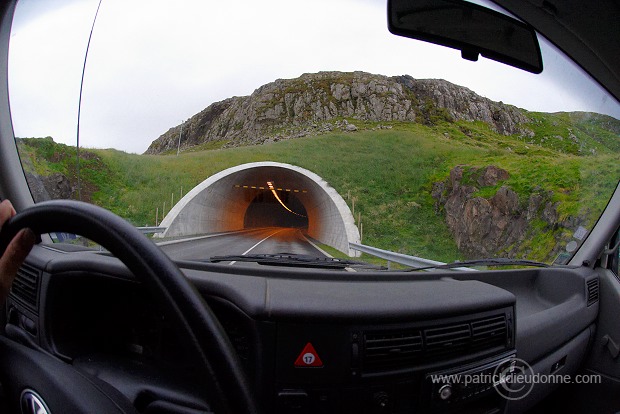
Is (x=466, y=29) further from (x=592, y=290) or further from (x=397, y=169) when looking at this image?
(x=592, y=290)

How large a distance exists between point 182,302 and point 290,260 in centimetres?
166

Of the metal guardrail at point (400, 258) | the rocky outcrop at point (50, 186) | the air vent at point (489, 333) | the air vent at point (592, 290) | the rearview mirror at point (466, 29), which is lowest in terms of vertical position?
the air vent at point (592, 290)

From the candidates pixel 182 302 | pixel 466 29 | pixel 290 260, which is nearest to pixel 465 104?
pixel 466 29

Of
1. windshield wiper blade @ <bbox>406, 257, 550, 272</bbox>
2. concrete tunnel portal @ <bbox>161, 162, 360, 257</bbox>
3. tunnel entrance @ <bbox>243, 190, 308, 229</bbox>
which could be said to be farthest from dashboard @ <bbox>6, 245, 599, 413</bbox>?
tunnel entrance @ <bbox>243, 190, 308, 229</bbox>

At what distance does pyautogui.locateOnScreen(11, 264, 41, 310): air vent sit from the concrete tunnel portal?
0.83m

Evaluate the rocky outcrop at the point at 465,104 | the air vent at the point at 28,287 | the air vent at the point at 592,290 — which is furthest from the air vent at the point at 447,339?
the air vent at the point at 592,290

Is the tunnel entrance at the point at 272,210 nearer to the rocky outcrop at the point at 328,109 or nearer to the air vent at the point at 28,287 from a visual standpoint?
the rocky outcrop at the point at 328,109

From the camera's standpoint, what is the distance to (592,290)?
3480 millimetres

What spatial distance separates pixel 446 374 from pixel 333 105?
2.23 meters

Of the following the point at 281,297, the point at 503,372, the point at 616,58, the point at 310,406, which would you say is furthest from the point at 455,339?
the point at 616,58

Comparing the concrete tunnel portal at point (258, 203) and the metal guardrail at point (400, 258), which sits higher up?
the concrete tunnel portal at point (258, 203)

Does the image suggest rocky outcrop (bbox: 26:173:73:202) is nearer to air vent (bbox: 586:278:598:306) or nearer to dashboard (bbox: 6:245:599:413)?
dashboard (bbox: 6:245:599:413)

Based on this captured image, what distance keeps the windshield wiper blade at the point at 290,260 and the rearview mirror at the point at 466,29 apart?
5.27ft

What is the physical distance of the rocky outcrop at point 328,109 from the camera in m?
2.71
